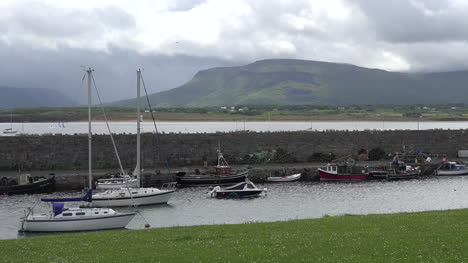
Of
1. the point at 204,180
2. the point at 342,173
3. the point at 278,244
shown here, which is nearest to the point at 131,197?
the point at 204,180

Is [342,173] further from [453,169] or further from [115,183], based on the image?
[115,183]

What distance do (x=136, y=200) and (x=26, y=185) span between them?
11.1 m

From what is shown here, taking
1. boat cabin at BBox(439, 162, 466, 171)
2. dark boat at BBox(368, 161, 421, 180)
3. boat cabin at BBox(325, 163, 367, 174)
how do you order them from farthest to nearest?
boat cabin at BBox(439, 162, 466, 171)
dark boat at BBox(368, 161, 421, 180)
boat cabin at BBox(325, 163, 367, 174)

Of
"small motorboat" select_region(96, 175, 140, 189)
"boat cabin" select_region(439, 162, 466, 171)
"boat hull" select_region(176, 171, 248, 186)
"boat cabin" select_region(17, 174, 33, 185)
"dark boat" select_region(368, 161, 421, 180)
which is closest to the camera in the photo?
"small motorboat" select_region(96, 175, 140, 189)

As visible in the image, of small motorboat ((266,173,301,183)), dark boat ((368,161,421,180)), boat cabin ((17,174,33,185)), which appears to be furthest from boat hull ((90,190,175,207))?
dark boat ((368,161,421,180))

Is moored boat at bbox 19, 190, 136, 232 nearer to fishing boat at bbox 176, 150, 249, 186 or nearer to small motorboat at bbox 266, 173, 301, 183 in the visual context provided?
fishing boat at bbox 176, 150, 249, 186

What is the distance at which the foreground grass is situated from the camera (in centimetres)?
1543

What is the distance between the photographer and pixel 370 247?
53.5 ft

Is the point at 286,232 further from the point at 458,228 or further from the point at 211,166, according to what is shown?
the point at 211,166

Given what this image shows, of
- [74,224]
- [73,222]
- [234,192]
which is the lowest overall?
[234,192]

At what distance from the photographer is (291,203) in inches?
1690

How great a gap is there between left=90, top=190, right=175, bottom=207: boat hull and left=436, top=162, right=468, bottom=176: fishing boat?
34.3 m

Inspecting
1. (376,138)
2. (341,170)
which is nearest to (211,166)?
(341,170)

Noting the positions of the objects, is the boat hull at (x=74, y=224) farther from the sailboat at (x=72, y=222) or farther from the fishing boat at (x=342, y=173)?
the fishing boat at (x=342, y=173)
